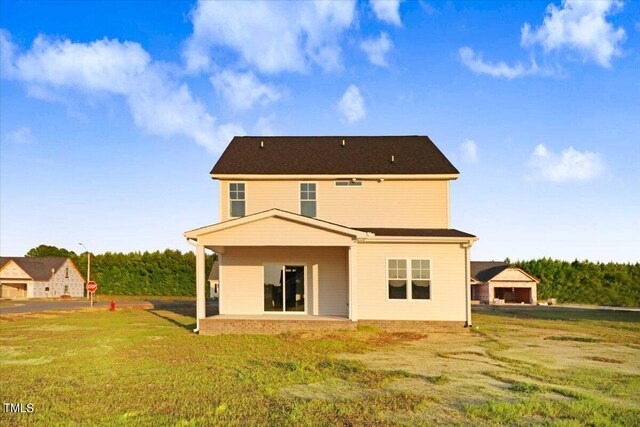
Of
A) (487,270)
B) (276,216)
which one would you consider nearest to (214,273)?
(487,270)

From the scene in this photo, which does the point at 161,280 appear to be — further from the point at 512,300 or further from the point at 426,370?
the point at 426,370

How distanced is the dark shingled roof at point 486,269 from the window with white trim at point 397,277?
27.3 metres

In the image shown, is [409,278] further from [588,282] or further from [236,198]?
[588,282]

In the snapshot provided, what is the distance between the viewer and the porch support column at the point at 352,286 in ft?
59.4

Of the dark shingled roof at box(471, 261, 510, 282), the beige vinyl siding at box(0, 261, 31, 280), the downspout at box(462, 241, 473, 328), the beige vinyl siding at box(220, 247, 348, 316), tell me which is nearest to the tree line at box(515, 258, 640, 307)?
the dark shingled roof at box(471, 261, 510, 282)

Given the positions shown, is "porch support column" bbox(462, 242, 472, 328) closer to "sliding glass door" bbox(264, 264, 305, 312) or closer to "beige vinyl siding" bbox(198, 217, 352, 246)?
"beige vinyl siding" bbox(198, 217, 352, 246)

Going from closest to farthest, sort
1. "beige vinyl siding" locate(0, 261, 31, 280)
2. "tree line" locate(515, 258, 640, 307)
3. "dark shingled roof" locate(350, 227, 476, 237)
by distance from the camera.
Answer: "dark shingled roof" locate(350, 227, 476, 237) → "tree line" locate(515, 258, 640, 307) → "beige vinyl siding" locate(0, 261, 31, 280)

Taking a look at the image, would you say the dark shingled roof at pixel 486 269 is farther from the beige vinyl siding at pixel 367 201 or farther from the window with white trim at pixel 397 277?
the window with white trim at pixel 397 277

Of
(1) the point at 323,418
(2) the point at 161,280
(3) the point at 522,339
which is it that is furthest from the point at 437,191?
(2) the point at 161,280

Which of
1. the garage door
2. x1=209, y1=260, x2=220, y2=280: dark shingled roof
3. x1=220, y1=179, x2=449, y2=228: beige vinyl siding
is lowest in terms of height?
the garage door

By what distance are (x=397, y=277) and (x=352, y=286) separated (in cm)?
237

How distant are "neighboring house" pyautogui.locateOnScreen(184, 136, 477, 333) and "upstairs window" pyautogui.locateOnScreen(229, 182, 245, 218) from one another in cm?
4

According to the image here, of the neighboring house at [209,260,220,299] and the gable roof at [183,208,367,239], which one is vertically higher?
the gable roof at [183,208,367,239]

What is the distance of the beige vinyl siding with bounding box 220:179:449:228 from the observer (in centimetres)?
2127
